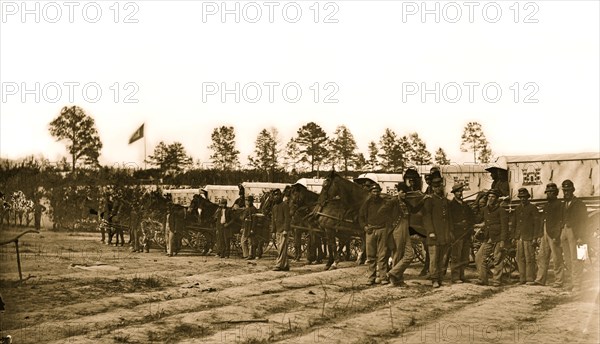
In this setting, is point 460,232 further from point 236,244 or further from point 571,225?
point 236,244

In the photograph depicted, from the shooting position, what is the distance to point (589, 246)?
38.9 ft

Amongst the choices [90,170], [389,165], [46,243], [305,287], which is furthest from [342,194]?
[46,243]

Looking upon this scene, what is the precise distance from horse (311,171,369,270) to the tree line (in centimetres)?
51

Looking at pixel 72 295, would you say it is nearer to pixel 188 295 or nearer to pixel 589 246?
pixel 188 295

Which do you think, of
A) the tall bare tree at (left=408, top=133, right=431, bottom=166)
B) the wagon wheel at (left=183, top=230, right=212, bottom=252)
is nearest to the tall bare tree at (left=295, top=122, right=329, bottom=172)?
the tall bare tree at (left=408, top=133, right=431, bottom=166)

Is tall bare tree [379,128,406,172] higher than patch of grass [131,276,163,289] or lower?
higher

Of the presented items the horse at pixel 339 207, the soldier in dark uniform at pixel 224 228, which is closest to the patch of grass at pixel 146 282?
the horse at pixel 339 207

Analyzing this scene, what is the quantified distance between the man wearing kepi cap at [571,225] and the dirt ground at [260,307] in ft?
2.08

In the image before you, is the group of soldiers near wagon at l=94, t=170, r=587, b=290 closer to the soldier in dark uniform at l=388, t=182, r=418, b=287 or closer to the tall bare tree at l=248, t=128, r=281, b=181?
the soldier in dark uniform at l=388, t=182, r=418, b=287

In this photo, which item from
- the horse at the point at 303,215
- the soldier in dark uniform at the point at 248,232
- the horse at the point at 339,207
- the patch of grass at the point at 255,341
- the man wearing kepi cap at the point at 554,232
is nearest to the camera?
the patch of grass at the point at 255,341

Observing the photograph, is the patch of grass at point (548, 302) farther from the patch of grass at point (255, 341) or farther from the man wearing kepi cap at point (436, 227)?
the patch of grass at point (255, 341)

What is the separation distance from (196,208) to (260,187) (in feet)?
11.3

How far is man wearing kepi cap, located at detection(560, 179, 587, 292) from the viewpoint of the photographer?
37.5 feet

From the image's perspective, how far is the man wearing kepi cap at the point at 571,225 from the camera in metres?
11.4
